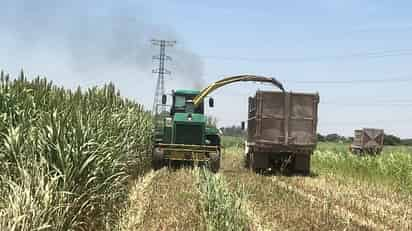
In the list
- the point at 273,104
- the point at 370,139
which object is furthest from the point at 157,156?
the point at 370,139

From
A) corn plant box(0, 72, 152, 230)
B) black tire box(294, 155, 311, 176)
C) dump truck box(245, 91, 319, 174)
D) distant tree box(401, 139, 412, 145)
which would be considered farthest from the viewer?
distant tree box(401, 139, 412, 145)

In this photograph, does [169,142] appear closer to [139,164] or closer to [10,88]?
[139,164]

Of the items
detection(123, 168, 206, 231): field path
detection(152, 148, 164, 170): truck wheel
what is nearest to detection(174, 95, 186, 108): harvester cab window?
detection(152, 148, 164, 170): truck wheel

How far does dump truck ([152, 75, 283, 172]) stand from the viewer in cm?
1759

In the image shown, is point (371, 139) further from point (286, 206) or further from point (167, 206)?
point (167, 206)

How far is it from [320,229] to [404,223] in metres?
1.87

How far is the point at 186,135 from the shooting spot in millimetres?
18109

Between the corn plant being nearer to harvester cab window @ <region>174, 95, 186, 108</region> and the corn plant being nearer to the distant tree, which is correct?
harvester cab window @ <region>174, 95, 186, 108</region>

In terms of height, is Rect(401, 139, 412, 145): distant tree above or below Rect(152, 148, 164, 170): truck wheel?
above

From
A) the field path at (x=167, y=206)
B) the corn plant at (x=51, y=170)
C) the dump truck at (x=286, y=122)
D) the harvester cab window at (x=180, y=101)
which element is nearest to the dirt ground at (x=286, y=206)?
the field path at (x=167, y=206)

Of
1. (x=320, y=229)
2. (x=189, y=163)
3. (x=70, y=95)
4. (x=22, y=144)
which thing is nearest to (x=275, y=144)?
(x=189, y=163)

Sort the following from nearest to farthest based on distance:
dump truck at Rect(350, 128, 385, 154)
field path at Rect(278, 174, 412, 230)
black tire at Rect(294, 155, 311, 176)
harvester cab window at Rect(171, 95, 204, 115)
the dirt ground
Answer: the dirt ground, field path at Rect(278, 174, 412, 230), black tire at Rect(294, 155, 311, 176), harvester cab window at Rect(171, 95, 204, 115), dump truck at Rect(350, 128, 385, 154)

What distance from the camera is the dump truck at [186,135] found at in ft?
57.7

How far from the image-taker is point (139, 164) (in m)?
16.2
